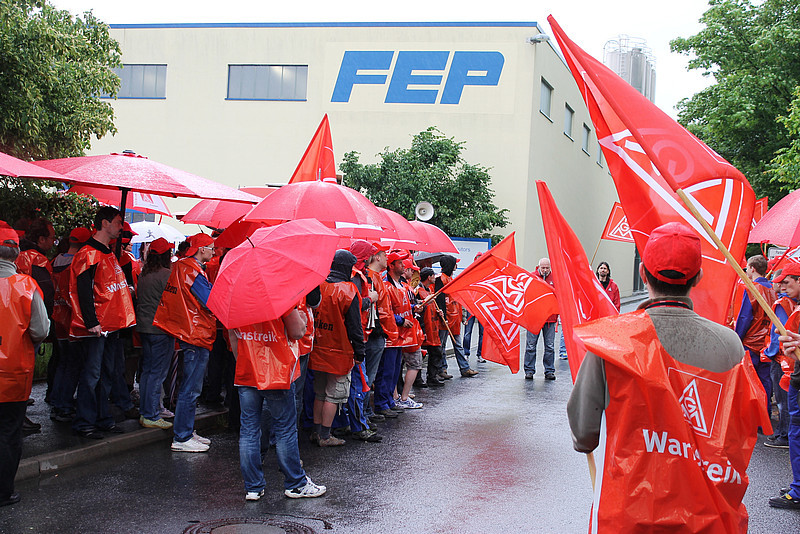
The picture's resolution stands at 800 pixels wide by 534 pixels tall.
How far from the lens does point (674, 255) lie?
9.22 feet

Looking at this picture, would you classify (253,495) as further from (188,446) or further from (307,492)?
(188,446)

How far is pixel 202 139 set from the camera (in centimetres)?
2969

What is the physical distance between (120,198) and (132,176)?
402cm

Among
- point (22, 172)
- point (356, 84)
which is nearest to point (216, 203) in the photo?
point (22, 172)

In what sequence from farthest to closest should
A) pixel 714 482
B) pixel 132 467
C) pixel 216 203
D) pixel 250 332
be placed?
pixel 216 203 < pixel 132 467 < pixel 250 332 < pixel 714 482

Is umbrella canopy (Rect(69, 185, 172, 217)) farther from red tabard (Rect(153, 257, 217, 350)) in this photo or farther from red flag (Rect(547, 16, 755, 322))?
red flag (Rect(547, 16, 755, 322))

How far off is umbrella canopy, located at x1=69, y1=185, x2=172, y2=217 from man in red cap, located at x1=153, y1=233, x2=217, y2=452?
7.19 ft

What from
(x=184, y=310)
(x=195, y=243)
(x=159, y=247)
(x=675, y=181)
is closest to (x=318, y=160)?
(x=159, y=247)

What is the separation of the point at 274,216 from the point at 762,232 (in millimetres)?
4872

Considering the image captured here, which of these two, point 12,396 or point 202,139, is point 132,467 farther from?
point 202,139

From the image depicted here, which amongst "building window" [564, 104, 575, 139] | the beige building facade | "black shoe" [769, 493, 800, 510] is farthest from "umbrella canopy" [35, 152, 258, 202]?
"building window" [564, 104, 575, 139]

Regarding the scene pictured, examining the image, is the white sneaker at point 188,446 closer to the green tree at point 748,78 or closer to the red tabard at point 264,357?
the red tabard at point 264,357

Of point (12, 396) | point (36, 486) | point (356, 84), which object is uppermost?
point (356, 84)

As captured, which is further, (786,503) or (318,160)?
(318,160)
